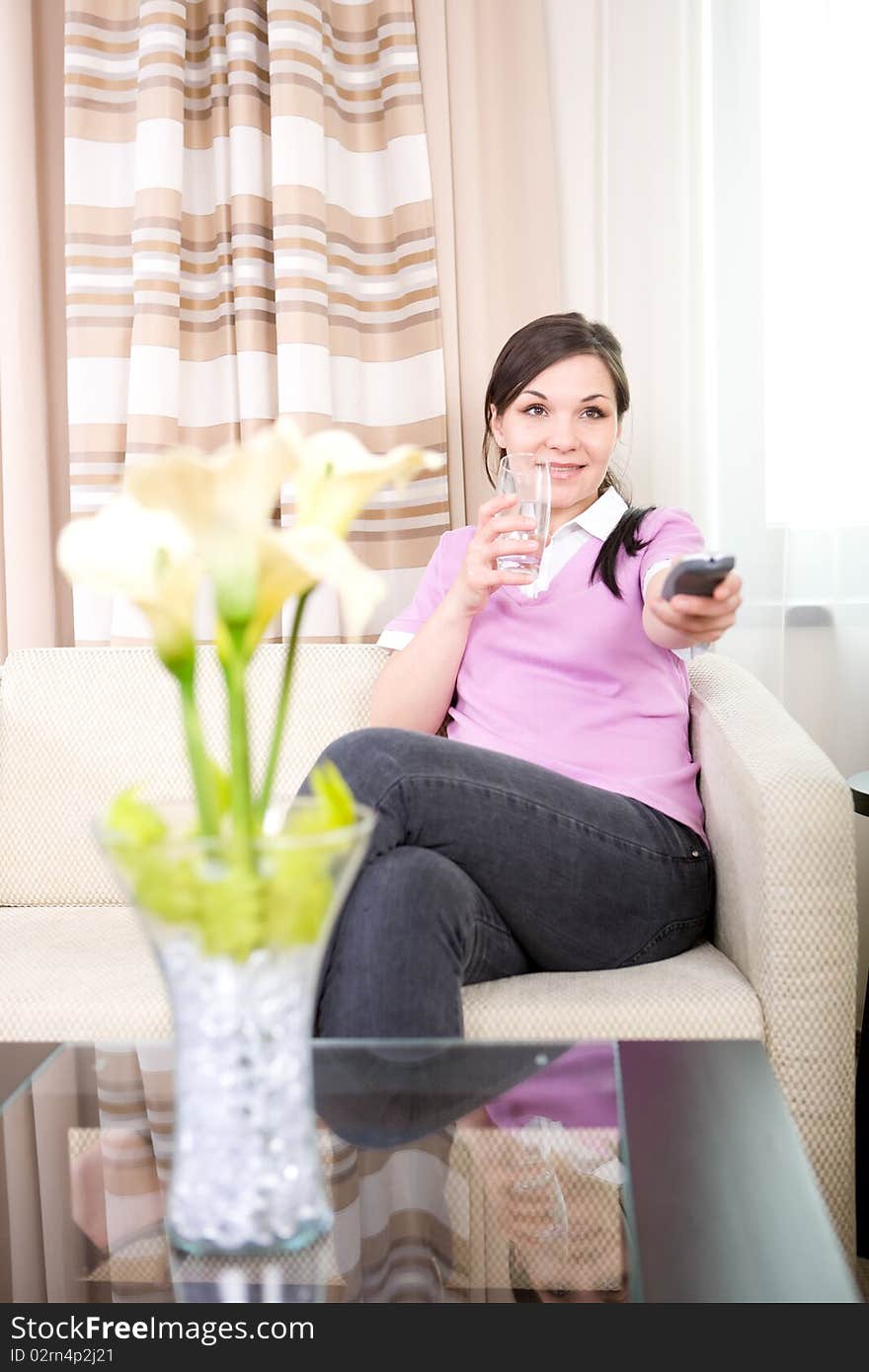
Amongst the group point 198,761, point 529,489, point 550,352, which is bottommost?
point 198,761

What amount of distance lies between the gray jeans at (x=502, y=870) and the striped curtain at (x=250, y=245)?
899 mm

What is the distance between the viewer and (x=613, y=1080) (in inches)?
36.0

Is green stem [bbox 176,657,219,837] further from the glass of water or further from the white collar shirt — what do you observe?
the white collar shirt

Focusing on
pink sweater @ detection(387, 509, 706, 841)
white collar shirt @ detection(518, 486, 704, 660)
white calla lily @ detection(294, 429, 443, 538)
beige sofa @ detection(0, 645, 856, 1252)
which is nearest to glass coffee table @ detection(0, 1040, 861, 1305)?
beige sofa @ detection(0, 645, 856, 1252)

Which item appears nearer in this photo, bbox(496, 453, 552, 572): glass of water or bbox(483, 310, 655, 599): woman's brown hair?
A: bbox(496, 453, 552, 572): glass of water

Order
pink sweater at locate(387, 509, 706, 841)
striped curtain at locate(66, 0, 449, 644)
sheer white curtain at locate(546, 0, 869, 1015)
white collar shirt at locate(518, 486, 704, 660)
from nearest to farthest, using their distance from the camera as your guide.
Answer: pink sweater at locate(387, 509, 706, 841), white collar shirt at locate(518, 486, 704, 660), sheer white curtain at locate(546, 0, 869, 1015), striped curtain at locate(66, 0, 449, 644)

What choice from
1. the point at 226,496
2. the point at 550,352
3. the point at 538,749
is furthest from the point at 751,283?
the point at 226,496

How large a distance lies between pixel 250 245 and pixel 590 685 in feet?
3.69

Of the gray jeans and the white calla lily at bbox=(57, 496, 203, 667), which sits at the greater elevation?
the white calla lily at bbox=(57, 496, 203, 667)

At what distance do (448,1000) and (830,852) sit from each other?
43 centimetres

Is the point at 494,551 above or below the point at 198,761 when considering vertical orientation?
above

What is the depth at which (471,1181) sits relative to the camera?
78 centimetres

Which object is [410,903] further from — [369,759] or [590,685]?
[590,685]

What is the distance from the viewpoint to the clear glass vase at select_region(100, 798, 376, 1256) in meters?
0.64
